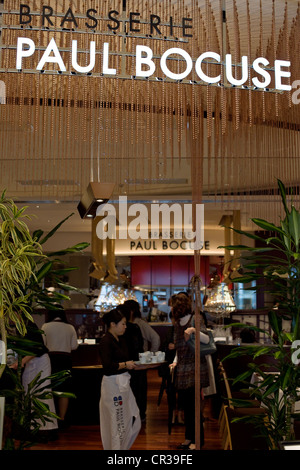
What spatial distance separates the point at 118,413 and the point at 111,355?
45 centimetres

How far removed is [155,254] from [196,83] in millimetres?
11629

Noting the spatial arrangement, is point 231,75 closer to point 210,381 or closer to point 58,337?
point 58,337

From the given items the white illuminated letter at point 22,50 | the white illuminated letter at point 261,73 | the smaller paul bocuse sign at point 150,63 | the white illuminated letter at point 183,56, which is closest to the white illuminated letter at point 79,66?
the smaller paul bocuse sign at point 150,63

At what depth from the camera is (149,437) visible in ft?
19.5

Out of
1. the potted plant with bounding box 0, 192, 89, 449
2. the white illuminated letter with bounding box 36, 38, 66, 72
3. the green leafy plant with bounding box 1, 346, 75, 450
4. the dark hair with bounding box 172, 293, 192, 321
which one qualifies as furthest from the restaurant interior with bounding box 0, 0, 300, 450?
the dark hair with bounding box 172, 293, 192, 321

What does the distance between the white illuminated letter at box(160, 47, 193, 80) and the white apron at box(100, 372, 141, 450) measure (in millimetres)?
2442

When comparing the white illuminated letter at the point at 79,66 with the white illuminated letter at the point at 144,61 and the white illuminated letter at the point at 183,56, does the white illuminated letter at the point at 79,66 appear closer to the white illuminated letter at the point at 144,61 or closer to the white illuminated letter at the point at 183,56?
the white illuminated letter at the point at 144,61

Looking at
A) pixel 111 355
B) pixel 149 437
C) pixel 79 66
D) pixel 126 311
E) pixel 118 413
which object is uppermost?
pixel 79 66

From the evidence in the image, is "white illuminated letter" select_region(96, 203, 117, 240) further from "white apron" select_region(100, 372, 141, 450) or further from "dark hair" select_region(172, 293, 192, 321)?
"white apron" select_region(100, 372, 141, 450)

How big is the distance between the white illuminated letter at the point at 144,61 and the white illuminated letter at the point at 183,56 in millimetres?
77

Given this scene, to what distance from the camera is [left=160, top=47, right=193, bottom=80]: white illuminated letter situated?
322 centimetres

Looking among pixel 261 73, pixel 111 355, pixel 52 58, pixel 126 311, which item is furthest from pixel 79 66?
pixel 126 311

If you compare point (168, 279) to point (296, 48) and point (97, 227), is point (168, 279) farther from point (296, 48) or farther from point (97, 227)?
point (296, 48)
